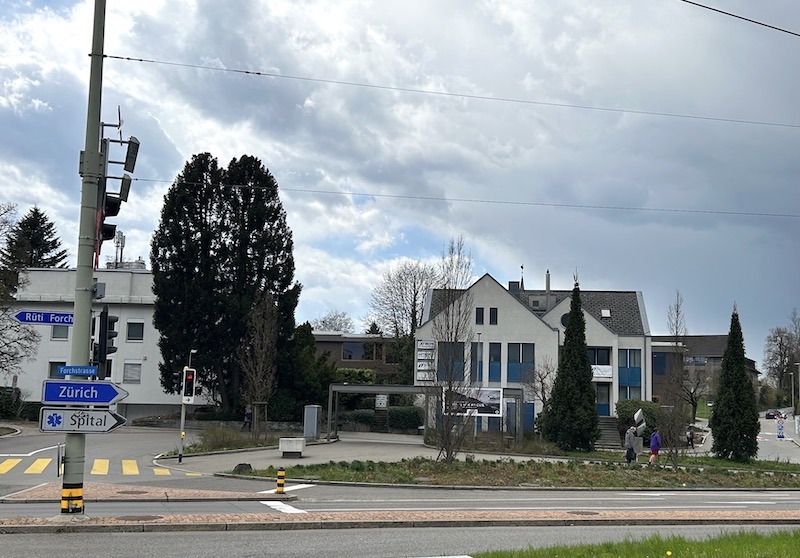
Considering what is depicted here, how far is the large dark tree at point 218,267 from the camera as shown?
54.8 metres

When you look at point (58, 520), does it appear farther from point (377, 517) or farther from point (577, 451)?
point (577, 451)

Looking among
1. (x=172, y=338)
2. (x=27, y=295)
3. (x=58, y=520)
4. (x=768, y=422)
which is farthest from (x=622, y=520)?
(x=768, y=422)

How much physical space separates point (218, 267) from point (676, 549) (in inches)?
1921

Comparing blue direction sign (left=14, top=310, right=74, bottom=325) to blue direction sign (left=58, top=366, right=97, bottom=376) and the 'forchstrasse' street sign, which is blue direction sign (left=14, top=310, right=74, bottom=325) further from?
the 'forchstrasse' street sign

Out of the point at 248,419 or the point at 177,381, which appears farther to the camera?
the point at 177,381

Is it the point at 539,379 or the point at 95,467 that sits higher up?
the point at 539,379

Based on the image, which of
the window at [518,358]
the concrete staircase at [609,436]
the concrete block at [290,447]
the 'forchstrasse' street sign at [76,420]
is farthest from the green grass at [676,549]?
the window at [518,358]

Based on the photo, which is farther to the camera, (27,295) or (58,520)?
(27,295)

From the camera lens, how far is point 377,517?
14.9 metres

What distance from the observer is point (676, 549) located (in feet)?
33.1

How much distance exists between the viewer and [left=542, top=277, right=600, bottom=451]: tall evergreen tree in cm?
4122

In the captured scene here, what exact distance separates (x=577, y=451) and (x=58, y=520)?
1235 inches

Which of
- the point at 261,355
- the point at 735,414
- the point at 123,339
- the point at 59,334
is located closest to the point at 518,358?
the point at 735,414

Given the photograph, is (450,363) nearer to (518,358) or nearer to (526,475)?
(526,475)
